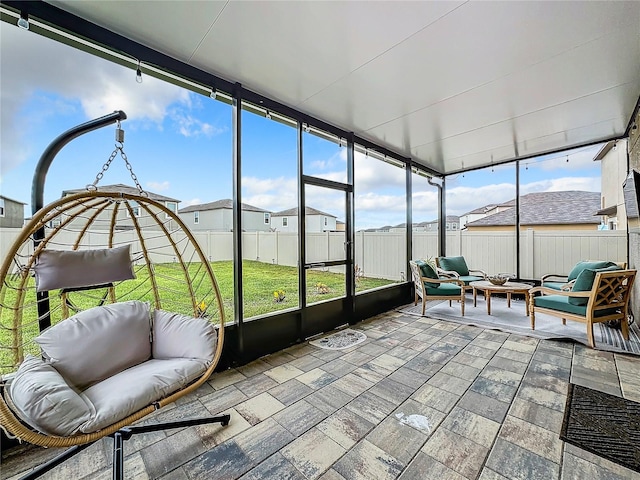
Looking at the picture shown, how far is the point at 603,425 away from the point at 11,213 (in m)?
3.89

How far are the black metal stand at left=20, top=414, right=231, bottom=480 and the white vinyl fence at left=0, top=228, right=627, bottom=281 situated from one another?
1.34 metres

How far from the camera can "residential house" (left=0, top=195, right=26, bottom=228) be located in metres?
1.64

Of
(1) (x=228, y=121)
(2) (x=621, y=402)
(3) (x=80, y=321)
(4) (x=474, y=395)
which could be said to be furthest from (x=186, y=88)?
(2) (x=621, y=402)

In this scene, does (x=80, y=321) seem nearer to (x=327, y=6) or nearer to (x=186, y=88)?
(x=186, y=88)

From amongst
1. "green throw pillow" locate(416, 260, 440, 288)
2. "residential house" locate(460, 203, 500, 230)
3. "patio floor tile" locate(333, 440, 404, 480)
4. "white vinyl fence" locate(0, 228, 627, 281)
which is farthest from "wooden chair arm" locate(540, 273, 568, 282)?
"patio floor tile" locate(333, 440, 404, 480)

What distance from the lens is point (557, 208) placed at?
4.99 metres

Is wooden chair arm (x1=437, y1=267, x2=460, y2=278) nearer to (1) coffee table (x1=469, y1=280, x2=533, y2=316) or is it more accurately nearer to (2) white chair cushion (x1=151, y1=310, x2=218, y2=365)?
(1) coffee table (x1=469, y1=280, x2=533, y2=316)

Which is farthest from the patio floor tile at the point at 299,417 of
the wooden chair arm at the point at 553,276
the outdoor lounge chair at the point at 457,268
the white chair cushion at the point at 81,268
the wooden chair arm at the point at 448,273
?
the wooden chair arm at the point at 553,276

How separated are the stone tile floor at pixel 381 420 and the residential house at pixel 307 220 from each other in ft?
4.46

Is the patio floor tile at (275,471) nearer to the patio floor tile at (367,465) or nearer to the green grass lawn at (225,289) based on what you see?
the patio floor tile at (367,465)

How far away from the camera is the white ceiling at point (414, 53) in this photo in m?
1.78

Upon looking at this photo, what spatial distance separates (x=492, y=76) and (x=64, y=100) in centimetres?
337

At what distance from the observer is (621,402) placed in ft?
6.60

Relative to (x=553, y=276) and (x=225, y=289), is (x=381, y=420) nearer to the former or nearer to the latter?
(x=225, y=289)
